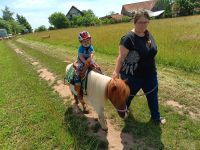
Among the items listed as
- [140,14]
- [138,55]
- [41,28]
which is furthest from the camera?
[41,28]

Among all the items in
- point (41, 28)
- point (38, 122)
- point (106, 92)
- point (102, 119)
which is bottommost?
point (41, 28)

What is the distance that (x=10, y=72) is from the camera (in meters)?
11.2

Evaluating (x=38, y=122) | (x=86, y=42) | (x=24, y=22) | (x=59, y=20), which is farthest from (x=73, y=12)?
(x=86, y=42)

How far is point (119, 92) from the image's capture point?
3895 mm

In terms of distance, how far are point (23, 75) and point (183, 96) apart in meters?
6.36

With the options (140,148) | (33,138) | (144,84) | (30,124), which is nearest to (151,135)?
(140,148)

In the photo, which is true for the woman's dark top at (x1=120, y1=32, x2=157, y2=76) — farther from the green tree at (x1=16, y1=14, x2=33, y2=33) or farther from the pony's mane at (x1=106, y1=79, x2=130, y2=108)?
the green tree at (x1=16, y1=14, x2=33, y2=33)

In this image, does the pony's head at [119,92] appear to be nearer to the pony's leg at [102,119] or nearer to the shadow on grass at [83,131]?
the pony's leg at [102,119]

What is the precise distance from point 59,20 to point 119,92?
7251 centimetres

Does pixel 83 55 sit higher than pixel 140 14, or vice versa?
pixel 140 14

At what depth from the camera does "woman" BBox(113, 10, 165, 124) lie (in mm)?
4199

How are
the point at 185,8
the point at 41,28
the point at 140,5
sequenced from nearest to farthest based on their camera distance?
1. the point at 185,8
2. the point at 41,28
3. the point at 140,5

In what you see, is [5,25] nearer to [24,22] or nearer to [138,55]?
[24,22]

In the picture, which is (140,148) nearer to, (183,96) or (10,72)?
(183,96)
